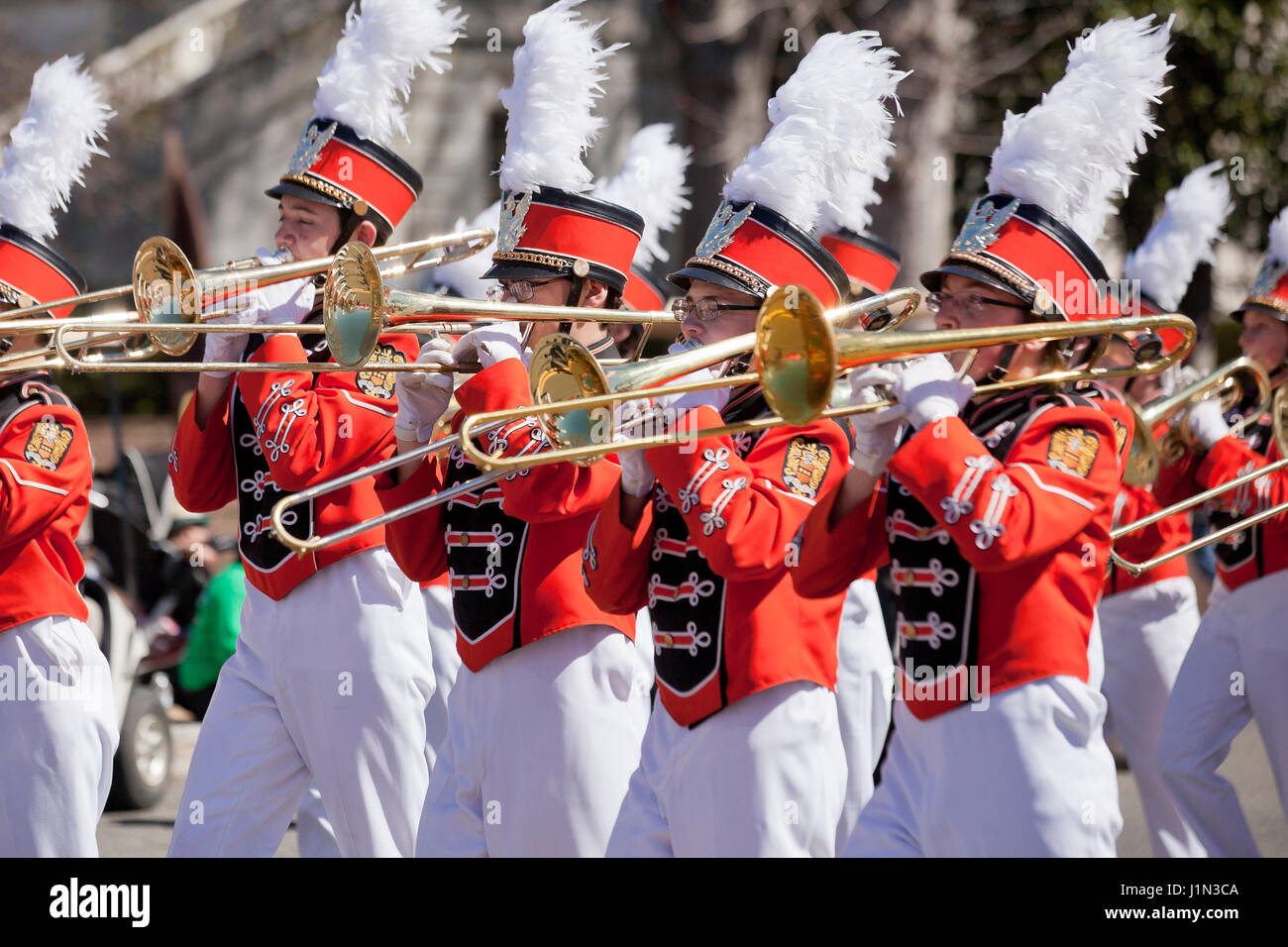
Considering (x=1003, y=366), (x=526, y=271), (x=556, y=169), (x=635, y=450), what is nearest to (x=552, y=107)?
(x=556, y=169)

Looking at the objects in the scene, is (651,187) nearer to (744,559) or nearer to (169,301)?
(169,301)

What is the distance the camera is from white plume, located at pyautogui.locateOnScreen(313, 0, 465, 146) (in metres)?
5.27

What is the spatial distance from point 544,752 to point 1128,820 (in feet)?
14.5

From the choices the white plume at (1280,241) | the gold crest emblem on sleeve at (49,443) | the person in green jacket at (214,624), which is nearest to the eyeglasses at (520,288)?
the gold crest emblem on sleeve at (49,443)

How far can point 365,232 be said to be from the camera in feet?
17.4

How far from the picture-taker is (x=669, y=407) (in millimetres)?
3867

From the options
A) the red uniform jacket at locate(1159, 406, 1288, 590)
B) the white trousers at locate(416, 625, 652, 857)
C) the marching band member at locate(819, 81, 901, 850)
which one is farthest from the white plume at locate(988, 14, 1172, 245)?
the red uniform jacket at locate(1159, 406, 1288, 590)

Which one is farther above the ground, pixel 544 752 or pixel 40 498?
pixel 40 498

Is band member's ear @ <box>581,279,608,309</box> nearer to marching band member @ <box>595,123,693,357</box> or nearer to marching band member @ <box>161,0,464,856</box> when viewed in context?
marching band member @ <box>161,0,464,856</box>

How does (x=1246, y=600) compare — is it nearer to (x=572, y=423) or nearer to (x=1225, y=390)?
(x=1225, y=390)

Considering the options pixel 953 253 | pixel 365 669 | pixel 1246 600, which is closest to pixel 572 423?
pixel 953 253

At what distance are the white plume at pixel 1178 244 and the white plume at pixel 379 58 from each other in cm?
318

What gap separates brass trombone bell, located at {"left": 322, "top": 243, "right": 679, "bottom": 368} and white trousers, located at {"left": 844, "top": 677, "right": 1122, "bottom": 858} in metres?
Result: 1.29

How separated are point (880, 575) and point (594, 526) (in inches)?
173
